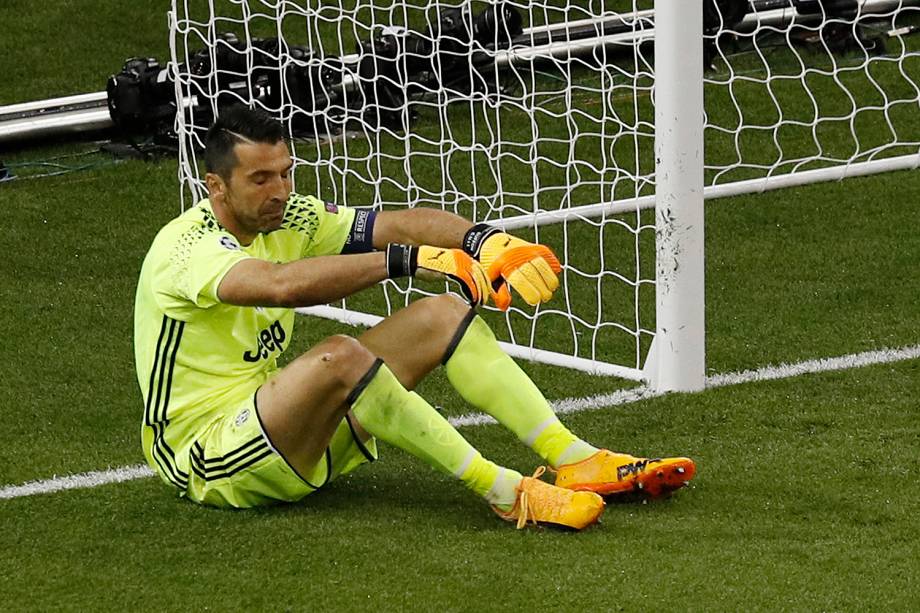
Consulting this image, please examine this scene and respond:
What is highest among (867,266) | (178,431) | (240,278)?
(240,278)

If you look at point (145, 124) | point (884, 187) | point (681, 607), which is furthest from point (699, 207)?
point (145, 124)

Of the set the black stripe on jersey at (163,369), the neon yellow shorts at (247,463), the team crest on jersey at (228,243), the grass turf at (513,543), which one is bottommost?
the grass turf at (513,543)

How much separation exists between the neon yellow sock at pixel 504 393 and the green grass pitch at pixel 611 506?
0.26m

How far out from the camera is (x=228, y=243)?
480 cm

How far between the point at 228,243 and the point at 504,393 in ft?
2.96

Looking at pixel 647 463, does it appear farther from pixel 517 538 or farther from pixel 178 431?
pixel 178 431

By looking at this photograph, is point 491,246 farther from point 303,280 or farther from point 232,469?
point 232,469

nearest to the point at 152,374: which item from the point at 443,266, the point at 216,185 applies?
the point at 216,185

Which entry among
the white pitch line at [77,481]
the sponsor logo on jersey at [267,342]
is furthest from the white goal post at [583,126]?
the white pitch line at [77,481]

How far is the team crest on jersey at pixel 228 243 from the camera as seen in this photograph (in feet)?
15.6

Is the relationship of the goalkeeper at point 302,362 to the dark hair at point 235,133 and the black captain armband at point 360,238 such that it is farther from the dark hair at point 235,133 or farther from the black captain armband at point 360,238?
the black captain armband at point 360,238

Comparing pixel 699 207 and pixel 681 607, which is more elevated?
pixel 699 207

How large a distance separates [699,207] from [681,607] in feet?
6.74

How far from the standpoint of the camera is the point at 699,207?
19.6 feet
